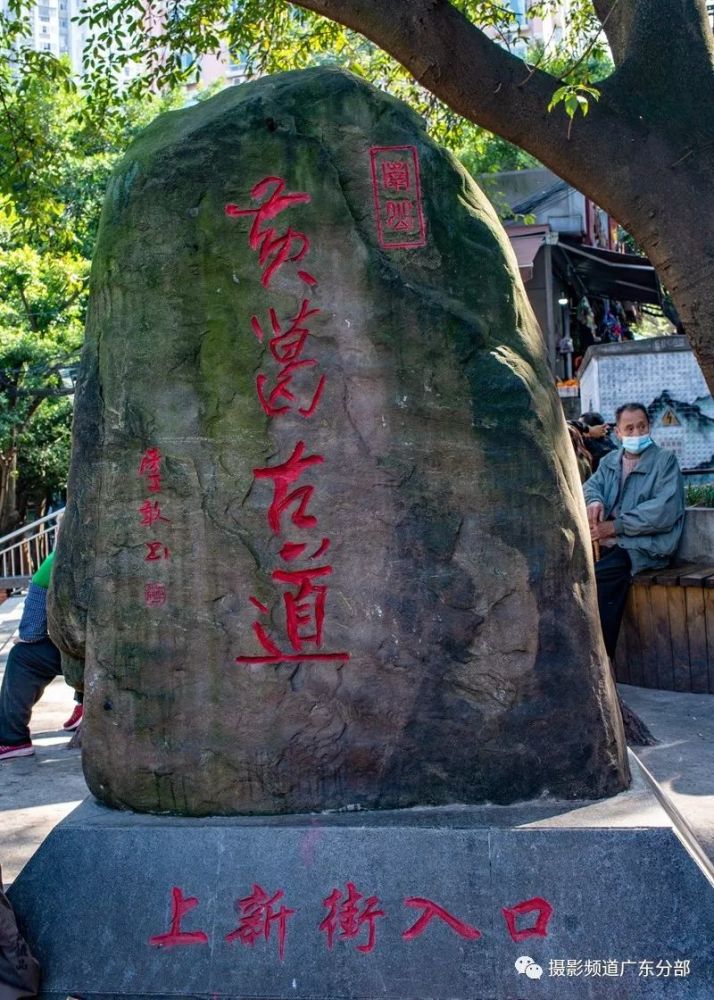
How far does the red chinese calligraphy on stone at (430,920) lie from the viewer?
311cm

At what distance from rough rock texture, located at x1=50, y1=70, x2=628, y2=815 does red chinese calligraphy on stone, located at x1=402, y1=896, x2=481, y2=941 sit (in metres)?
0.35

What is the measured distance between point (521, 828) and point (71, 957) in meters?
1.44

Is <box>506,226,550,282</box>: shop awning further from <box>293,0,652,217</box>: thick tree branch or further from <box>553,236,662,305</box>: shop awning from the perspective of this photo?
<box>293,0,652,217</box>: thick tree branch

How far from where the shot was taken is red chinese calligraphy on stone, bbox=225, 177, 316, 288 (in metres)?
3.54

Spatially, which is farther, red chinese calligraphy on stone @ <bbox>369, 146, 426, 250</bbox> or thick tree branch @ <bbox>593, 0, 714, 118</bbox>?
thick tree branch @ <bbox>593, 0, 714, 118</bbox>

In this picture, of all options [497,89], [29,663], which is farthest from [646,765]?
[497,89]

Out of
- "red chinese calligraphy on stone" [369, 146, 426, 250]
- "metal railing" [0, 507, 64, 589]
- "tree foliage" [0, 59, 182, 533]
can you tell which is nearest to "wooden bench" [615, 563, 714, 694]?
"red chinese calligraphy on stone" [369, 146, 426, 250]

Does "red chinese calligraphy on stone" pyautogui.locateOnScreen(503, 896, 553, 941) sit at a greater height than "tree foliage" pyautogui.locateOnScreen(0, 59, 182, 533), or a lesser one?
lesser

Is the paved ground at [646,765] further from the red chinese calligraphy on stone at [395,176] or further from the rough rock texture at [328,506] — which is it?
the red chinese calligraphy on stone at [395,176]

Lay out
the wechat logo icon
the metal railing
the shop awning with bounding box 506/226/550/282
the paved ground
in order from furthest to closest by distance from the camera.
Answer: the shop awning with bounding box 506/226/550/282 < the metal railing < the paved ground < the wechat logo icon

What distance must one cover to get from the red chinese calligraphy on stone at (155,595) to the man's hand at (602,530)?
3.39m

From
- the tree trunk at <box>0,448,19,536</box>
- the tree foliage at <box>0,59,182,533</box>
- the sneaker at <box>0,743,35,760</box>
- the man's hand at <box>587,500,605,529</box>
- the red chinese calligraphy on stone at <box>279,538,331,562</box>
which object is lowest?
the sneaker at <box>0,743,35,760</box>

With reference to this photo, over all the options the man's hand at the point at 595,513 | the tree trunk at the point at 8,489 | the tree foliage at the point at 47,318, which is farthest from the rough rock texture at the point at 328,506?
the tree trunk at the point at 8,489

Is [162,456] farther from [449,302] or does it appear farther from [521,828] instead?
[521,828]
